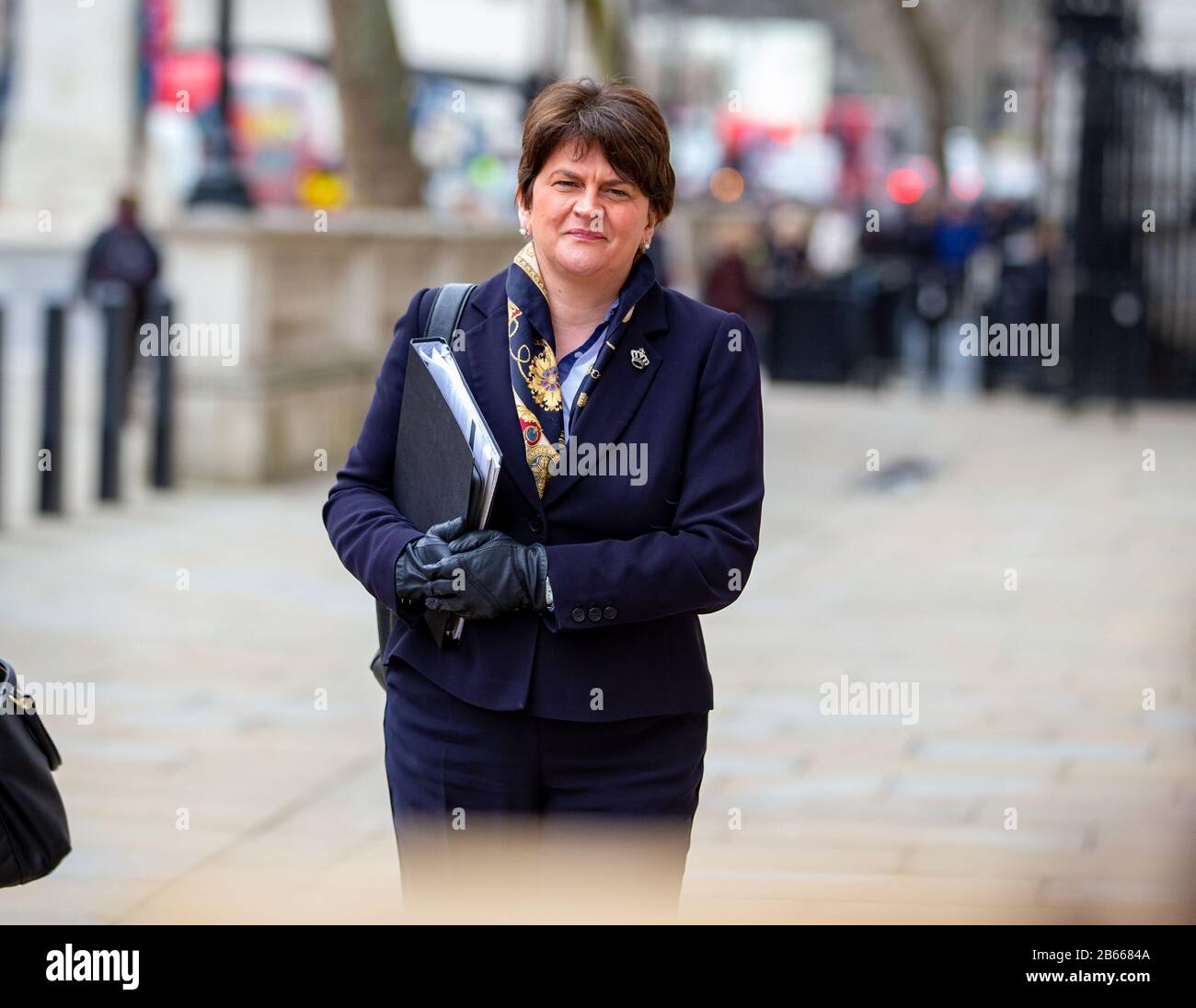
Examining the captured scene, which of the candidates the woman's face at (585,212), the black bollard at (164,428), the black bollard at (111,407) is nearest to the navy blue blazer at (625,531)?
the woman's face at (585,212)

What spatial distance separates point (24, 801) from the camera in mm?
3059

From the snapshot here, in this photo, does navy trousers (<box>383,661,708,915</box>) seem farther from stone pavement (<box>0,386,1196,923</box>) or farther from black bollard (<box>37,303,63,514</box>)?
black bollard (<box>37,303,63,514</box>)

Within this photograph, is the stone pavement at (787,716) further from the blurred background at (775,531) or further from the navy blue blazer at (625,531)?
the navy blue blazer at (625,531)

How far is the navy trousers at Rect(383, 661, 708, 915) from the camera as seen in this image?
3.11 metres

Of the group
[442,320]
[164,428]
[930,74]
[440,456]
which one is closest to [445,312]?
[442,320]

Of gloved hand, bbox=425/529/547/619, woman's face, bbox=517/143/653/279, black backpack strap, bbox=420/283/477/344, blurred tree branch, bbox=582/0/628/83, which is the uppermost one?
blurred tree branch, bbox=582/0/628/83

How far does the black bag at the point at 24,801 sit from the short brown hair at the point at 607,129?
115 centimetres

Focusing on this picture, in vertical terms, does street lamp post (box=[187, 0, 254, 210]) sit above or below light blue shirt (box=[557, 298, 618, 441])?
above

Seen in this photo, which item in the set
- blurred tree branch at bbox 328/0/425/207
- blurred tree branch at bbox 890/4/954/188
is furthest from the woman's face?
blurred tree branch at bbox 890/4/954/188

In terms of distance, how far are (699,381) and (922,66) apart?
35.7 m

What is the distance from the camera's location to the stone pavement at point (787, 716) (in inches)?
205

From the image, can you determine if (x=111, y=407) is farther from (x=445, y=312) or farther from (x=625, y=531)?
(x=625, y=531)

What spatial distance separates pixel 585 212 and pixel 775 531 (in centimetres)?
843

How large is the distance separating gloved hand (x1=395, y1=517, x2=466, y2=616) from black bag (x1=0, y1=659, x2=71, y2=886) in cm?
61
